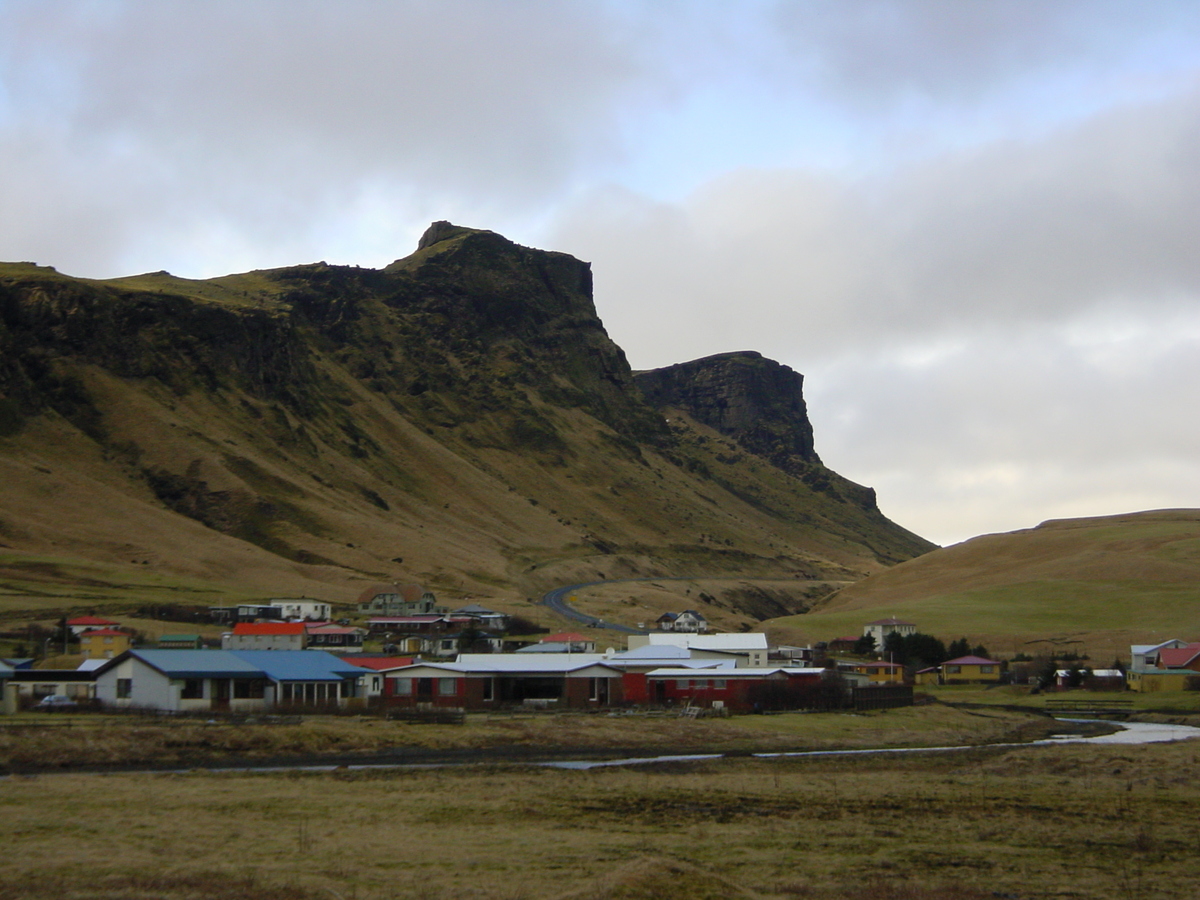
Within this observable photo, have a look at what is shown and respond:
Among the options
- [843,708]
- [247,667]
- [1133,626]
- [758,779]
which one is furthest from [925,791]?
[1133,626]

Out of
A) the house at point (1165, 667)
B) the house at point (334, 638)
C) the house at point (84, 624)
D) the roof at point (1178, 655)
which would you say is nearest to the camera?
the house at point (1165, 667)

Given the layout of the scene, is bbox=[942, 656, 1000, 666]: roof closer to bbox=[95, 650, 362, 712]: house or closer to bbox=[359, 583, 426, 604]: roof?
bbox=[95, 650, 362, 712]: house

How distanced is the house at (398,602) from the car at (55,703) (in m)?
69.1

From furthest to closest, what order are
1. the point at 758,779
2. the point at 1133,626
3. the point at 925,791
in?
the point at 1133,626
the point at 758,779
the point at 925,791

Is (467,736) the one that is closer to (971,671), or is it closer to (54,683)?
(54,683)

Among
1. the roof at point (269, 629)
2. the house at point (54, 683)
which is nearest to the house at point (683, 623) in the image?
the roof at point (269, 629)

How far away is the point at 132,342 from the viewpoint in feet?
642

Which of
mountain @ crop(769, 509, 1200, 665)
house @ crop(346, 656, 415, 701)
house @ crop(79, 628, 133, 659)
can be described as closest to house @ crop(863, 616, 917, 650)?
mountain @ crop(769, 509, 1200, 665)

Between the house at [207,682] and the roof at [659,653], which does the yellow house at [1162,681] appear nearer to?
the roof at [659,653]

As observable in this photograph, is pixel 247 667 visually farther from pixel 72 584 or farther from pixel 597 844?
pixel 72 584

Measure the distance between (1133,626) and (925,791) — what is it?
291 feet

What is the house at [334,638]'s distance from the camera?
103 m

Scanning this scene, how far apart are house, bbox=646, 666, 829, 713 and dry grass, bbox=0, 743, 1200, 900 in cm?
2702

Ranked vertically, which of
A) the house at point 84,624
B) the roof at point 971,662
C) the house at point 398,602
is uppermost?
the house at point 398,602
